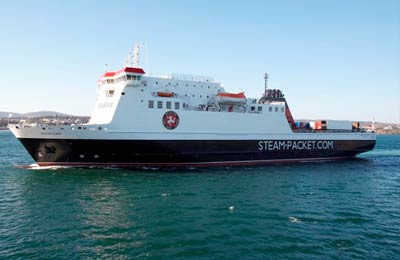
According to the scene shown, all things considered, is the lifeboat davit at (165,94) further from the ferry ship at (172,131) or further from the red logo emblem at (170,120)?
the red logo emblem at (170,120)

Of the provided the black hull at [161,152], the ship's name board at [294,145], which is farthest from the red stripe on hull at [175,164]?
the ship's name board at [294,145]

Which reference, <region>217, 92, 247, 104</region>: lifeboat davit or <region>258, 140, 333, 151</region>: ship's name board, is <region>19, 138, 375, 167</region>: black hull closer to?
<region>258, 140, 333, 151</region>: ship's name board

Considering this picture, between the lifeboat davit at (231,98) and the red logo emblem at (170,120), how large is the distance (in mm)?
4556

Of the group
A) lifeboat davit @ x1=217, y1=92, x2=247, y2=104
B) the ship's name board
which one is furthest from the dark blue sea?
lifeboat davit @ x1=217, y1=92, x2=247, y2=104

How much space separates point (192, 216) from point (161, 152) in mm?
10552

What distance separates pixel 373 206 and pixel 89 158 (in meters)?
17.4

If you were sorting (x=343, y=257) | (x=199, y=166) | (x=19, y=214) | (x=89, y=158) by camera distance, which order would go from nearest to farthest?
1. (x=343, y=257)
2. (x=19, y=214)
3. (x=89, y=158)
4. (x=199, y=166)

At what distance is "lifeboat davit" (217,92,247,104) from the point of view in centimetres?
2467

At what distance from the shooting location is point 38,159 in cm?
2070

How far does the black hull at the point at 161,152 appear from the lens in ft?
66.1

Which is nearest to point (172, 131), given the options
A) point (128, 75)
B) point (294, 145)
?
point (128, 75)

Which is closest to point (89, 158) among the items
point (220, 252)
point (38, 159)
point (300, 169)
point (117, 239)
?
point (38, 159)

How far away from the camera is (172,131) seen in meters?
22.0

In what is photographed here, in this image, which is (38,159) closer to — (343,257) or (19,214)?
(19,214)
